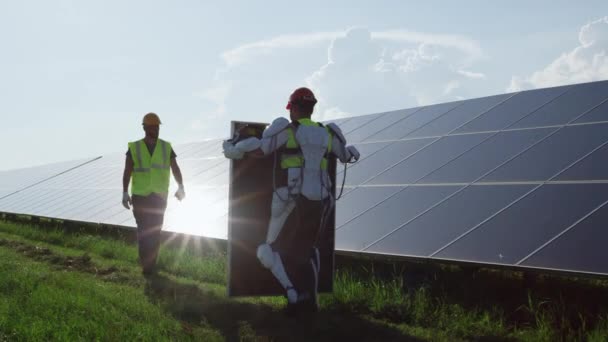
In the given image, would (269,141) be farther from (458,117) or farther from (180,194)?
(458,117)

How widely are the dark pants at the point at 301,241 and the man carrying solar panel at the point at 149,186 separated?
3.19m

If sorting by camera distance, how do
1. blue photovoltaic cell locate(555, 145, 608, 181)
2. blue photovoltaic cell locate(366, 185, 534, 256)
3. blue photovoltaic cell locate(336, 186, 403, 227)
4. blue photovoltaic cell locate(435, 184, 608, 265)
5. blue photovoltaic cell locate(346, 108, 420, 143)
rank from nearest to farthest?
blue photovoltaic cell locate(435, 184, 608, 265) → blue photovoltaic cell locate(366, 185, 534, 256) → blue photovoltaic cell locate(555, 145, 608, 181) → blue photovoltaic cell locate(336, 186, 403, 227) → blue photovoltaic cell locate(346, 108, 420, 143)

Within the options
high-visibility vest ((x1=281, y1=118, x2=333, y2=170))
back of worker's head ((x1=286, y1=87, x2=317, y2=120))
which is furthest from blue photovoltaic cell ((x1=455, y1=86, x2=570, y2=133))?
high-visibility vest ((x1=281, y1=118, x2=333, y2=170))

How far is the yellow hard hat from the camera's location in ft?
29.0

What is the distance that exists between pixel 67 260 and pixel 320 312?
5396 mm

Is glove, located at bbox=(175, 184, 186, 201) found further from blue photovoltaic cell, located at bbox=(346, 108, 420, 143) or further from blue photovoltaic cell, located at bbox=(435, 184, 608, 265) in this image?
blue photovoltaic cell, located at bbox=(346, 108, 420, 143)

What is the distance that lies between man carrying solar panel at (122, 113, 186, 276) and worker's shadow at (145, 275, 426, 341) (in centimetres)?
187

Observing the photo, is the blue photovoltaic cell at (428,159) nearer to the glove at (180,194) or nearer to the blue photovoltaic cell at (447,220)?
the blue photovoltaic cell at (447,220)

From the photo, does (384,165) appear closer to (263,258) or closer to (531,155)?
(531,155)

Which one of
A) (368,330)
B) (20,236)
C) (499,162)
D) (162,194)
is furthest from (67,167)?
(368,330)

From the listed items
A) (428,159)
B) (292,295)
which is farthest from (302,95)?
(428,159)

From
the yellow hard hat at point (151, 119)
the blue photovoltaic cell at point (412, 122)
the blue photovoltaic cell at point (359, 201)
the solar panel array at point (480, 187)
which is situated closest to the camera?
the solar panel array at point (480, 187)

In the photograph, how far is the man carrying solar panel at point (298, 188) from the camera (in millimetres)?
5664

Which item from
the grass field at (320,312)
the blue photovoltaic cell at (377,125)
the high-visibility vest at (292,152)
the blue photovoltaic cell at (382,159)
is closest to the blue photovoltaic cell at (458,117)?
the blue photovoltaic cell at (382,159)
